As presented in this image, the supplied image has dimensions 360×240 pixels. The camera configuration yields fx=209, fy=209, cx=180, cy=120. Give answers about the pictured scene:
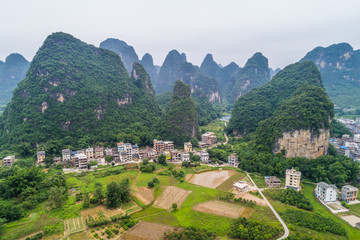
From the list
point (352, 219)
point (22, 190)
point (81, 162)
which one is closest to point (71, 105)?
point (81, 162)

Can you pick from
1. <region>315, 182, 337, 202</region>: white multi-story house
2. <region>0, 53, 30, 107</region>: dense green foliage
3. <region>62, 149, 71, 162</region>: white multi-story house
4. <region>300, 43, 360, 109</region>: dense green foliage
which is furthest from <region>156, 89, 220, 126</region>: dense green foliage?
<region>0, 53, 30, 107</region>: dense green foliage

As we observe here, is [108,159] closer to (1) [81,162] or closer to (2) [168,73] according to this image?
(1) [81,162]

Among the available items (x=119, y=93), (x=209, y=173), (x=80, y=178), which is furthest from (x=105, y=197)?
(x=119, y=93)

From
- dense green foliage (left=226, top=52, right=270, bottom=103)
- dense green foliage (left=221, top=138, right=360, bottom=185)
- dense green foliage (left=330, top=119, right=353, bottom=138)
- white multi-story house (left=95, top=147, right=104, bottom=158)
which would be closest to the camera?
dense green foliage (left=221, top=138, right=360, bottom=185)

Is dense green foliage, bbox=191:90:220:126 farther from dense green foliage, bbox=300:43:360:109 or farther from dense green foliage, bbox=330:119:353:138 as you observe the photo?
dense green foliage, bbox=300:43:360:109

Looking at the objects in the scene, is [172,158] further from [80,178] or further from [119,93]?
[119,93]
